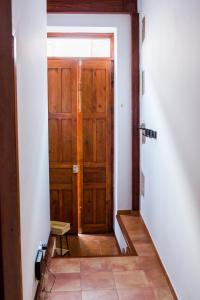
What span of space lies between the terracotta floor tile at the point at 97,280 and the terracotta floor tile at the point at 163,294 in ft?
1.15

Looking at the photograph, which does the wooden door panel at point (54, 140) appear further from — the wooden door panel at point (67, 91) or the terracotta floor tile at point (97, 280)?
the terracotta floor tile at point (97, 280)

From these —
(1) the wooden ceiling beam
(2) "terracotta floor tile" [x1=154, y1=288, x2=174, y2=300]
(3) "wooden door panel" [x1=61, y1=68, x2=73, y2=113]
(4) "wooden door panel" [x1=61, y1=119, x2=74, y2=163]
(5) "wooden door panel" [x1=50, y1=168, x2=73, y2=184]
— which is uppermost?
(1) the wooden ceiling beam

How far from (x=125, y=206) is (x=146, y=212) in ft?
2.36

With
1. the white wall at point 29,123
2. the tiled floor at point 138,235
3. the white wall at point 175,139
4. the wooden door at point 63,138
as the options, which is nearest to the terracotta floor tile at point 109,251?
the tiled floor at point 138,235

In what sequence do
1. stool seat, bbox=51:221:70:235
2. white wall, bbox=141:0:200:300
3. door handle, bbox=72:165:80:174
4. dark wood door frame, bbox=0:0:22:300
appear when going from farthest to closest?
door handle, bbox=72:165:80:174
stool seat, bbox=51:221:70:235
white wall, bbox=141:0:200:300
dark wood door frame, bbox=0:0:22:300

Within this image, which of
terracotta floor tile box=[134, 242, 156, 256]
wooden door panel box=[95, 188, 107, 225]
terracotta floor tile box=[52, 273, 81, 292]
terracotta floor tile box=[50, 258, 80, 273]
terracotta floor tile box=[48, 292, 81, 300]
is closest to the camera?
terracotta floor tile box=[48, 292, 81, 300]

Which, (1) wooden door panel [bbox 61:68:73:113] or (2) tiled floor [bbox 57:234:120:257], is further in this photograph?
(1) wooden door panel [bbox 61:68:73:113]

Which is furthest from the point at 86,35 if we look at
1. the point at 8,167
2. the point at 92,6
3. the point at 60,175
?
the point at 8,167

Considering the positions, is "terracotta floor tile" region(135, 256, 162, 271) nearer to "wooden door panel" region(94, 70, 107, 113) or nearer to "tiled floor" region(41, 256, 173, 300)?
"tiled floor" region(41, 256, 173, 300)

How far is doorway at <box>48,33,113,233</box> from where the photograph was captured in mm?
5102

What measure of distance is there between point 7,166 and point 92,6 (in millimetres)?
3736

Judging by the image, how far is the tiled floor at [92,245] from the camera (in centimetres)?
487

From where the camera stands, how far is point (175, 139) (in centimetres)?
273

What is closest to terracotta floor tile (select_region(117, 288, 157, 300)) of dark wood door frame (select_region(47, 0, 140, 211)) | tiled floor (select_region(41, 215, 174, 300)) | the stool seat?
tiled floor (select_region(41, 215, 174, 300))
